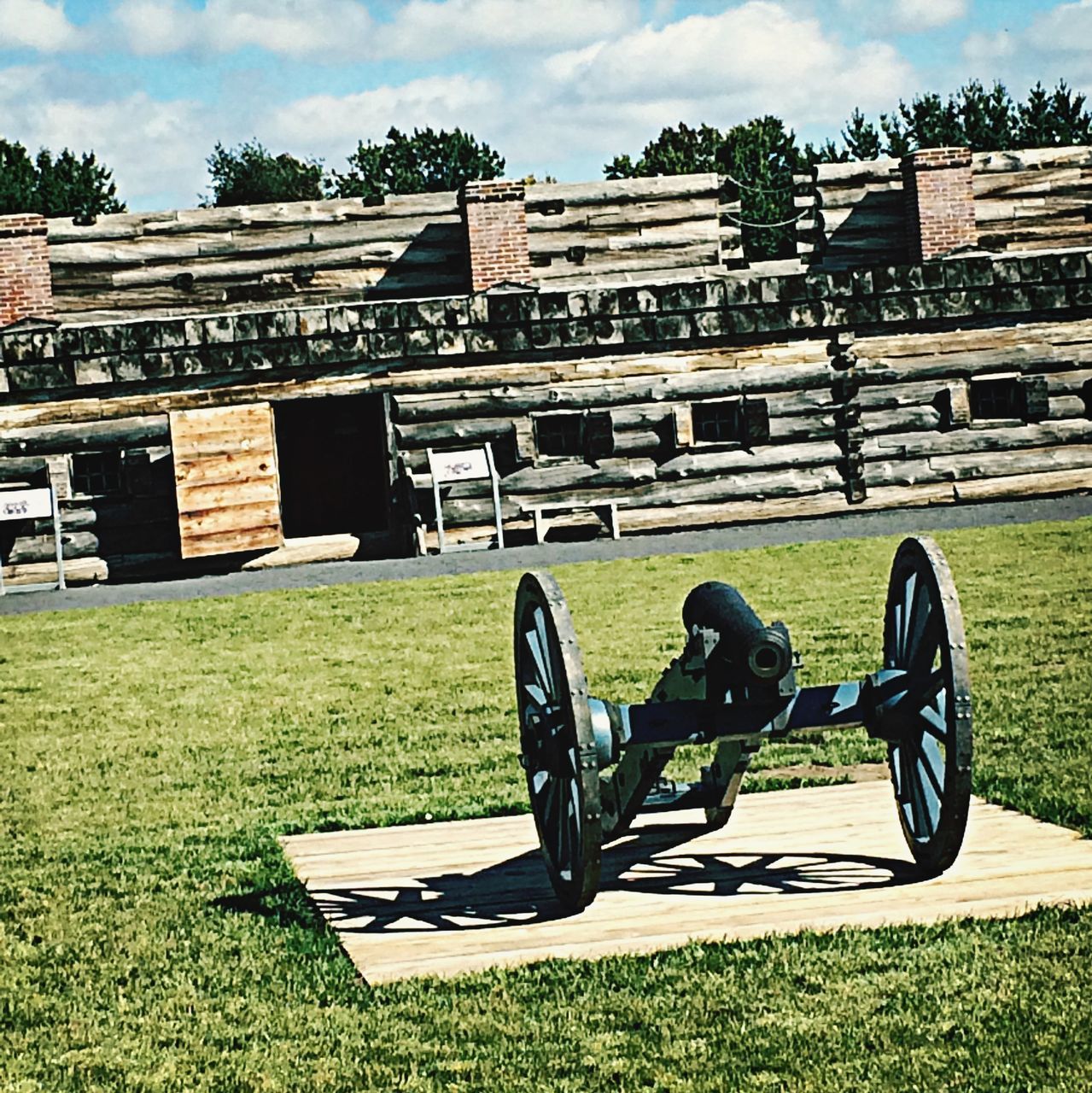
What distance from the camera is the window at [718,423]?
2342 centimetres

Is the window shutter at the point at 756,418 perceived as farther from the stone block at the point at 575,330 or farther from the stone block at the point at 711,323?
the stone block at the point at 575,330

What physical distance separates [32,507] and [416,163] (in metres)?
54.3

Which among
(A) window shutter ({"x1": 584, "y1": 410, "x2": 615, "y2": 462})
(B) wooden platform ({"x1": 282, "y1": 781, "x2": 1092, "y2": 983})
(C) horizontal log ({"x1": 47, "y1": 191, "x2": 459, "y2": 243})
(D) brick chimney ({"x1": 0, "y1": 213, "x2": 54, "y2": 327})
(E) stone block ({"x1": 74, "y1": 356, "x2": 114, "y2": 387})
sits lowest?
(B) wooden platform ({"x1": 282, "y1": 781, "x2": 1092, "y2": 983})

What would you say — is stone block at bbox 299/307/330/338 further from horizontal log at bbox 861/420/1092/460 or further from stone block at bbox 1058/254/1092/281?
stone block at bbox 1058/254/1092/281

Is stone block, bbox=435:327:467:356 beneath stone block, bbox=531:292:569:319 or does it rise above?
beneath

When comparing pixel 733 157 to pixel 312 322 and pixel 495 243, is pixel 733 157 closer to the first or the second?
pixel 495 243

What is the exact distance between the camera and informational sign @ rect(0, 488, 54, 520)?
69.4ft

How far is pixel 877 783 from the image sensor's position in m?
8.44

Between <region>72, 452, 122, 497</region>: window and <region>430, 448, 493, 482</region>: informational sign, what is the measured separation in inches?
158

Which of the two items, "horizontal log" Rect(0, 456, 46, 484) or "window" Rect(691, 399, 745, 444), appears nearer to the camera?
"horizontal log" Rect(0, 456, 46, 484)

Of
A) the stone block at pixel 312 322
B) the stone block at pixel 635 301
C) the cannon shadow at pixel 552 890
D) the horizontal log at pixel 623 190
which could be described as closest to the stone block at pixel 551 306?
the stone block at pixel 635 301

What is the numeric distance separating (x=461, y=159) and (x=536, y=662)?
226 ft

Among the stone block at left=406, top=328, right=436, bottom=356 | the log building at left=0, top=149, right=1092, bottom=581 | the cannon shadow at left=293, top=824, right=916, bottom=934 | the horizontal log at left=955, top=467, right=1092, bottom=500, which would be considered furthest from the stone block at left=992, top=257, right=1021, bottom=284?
the cannon shadow at left=293, top=824, right=916, bottom=934

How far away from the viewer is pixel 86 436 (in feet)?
71.5
